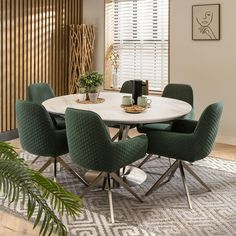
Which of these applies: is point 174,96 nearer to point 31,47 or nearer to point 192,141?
point 192,141

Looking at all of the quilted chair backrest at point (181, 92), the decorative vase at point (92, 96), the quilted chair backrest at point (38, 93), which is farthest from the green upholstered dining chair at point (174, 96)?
the quilted chair backrest at point (38, 93)

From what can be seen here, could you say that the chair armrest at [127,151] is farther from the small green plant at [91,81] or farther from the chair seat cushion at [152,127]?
Answer: the small green plant at [91,81]

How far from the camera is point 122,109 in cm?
378

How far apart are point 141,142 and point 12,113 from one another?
10.1 feet

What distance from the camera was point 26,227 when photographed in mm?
3043

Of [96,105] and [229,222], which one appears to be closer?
[229,222]

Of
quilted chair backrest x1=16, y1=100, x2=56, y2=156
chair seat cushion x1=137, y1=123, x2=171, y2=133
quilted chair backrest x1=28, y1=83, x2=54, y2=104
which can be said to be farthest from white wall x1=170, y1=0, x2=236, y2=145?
quilted chair backrest x1=16, y1=100, x2=56, y2=156

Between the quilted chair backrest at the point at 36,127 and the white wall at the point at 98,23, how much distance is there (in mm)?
3451

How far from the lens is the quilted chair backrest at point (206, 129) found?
10.8 feet

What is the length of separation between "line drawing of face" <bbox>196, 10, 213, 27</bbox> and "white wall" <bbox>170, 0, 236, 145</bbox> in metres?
0.15

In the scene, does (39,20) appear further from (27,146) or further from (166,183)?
(166,183)

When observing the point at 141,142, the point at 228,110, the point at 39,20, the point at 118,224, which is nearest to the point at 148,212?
the point at 118,224

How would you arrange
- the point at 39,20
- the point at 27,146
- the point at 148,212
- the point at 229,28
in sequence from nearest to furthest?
the point at 148,212, the point at 27,146, the point at 229,28, the point at 39,20

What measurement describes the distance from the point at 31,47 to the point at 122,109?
9.03ft
